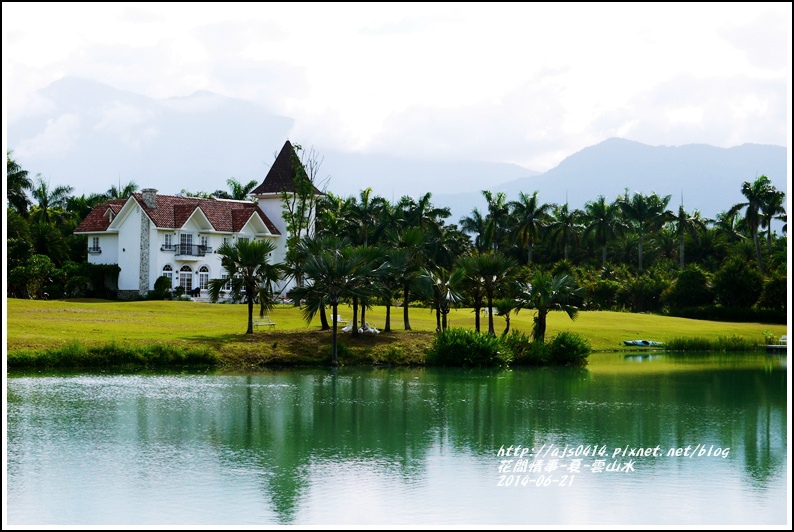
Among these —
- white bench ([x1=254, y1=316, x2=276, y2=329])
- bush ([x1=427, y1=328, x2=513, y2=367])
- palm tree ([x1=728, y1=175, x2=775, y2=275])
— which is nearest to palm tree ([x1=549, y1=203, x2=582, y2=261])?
palm tree ([x1=728, y1=175, x2=775, y2=275])

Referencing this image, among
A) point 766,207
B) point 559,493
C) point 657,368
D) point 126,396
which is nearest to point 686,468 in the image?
point 559,493

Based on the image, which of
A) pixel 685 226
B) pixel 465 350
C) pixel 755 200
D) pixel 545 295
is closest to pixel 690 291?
pixel 755 200

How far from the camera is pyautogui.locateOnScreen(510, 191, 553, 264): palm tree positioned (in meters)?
87.6

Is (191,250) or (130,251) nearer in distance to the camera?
(130,251)

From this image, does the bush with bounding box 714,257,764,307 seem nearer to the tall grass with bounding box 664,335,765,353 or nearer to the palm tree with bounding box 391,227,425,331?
the tall grass with bounding box 664,335,765,353

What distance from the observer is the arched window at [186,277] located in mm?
67625

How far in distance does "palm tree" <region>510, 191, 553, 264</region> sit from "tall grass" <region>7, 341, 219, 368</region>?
2111 inches

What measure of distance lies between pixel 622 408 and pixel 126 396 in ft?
43.4

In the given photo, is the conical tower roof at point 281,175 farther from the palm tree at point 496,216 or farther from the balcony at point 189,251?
the palm tree at point 496,216

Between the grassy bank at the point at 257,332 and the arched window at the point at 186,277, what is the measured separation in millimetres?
7303

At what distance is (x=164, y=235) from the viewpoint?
66.9 m

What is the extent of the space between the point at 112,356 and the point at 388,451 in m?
17.4

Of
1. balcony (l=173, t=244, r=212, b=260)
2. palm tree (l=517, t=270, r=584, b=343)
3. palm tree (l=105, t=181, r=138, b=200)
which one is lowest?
palm tree (l=517, t=270, r=584, b=343)

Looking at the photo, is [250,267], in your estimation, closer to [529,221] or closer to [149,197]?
[149,197]
